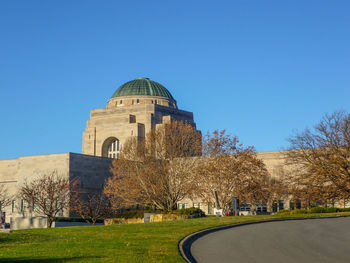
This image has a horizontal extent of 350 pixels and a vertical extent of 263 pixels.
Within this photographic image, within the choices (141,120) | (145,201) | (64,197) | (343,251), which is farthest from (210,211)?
(343,251)

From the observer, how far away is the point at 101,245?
1888cm

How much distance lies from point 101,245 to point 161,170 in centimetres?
2904

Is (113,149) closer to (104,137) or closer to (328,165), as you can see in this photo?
(104,137)

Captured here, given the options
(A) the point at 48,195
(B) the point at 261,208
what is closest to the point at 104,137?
(B) the point at 261,208

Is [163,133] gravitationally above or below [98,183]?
above

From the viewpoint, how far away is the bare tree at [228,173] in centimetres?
4566

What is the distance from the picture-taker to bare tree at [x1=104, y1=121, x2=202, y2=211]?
47156 mm

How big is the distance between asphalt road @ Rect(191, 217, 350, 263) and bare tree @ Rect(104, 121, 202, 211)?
67.0 ft

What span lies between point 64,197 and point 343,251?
37.6 meters

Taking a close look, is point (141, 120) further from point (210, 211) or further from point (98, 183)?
point (210, 211)

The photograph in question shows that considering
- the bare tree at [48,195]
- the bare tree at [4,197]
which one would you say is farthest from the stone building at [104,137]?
the bare tree at [48,195]

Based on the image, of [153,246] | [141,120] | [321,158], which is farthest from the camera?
[141,120]

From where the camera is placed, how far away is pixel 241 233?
925 inches

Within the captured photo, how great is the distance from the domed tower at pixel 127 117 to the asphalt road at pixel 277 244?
52762mm
